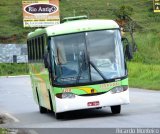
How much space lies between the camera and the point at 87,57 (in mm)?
17859

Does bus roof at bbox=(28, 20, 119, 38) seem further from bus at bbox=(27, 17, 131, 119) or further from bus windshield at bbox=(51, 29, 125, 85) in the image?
bus windshield at bbox=(51, 29, 125, 85)

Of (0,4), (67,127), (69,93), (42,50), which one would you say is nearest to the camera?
(67,127)

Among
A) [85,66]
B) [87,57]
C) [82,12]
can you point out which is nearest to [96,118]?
[85,66]

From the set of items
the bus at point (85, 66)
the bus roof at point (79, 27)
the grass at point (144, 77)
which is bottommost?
the grass at point (144, 77)

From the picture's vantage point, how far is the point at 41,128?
53.3 ft

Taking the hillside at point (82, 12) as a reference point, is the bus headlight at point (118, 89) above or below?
above

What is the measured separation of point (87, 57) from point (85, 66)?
0.27m

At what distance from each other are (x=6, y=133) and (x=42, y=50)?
501cm

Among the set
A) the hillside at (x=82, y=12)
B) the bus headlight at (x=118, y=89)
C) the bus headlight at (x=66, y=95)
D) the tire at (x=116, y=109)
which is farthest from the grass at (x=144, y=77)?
the hillside at (x=82, y=12)

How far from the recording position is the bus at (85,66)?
1755 centimetres

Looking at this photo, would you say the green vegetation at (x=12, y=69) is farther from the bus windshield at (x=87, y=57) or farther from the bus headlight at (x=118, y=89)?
the bus headlight at (x=118, y=89)

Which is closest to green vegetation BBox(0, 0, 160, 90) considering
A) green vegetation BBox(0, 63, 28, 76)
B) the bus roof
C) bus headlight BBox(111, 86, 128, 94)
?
green vegetation BBox(0, 63, 28, 76)

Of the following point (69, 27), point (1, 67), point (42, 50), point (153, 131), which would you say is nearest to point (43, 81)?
point (42, 50)

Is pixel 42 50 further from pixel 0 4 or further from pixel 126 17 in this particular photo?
pixel 0 4
